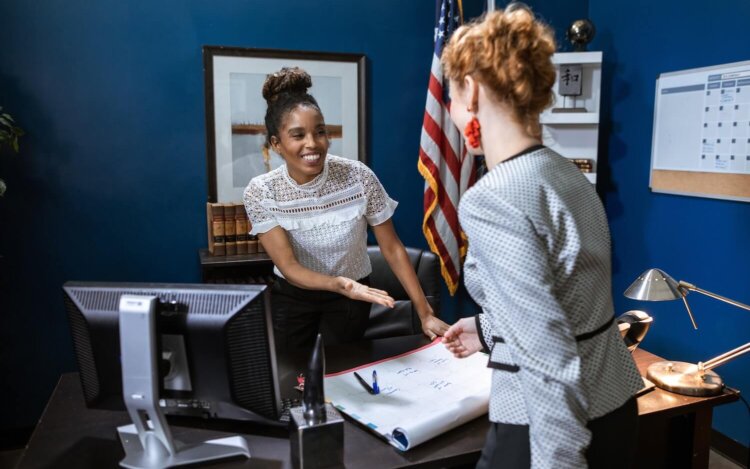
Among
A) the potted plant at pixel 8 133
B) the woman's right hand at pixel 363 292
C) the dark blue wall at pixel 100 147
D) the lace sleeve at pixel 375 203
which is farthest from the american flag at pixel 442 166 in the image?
the potted plant at pixel 8 133

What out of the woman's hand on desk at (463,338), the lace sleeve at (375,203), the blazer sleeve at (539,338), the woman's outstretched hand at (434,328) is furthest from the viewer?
the lace sleeve at (375,203)

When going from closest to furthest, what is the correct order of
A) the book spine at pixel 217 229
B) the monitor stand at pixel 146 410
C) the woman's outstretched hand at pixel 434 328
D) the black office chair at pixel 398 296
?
1. the monitor stand at pixel 146 410
2. the woman's outstretched hand at pixel 434 328
3. the black office chair at pixel 398 296
4. the book spine at pixel 217 229

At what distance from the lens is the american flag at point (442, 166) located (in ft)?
11.3

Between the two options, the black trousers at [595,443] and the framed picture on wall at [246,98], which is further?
the framed picture on wall at [246,98]

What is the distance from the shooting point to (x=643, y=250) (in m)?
3.45

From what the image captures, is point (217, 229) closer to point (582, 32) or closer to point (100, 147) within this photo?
point (100, 147)

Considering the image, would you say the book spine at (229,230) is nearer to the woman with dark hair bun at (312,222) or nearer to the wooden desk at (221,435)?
the woman with dark hair bun at (312,222)

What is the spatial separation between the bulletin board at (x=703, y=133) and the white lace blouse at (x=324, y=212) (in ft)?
5.71

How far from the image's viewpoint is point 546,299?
982mm

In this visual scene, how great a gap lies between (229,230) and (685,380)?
224cm

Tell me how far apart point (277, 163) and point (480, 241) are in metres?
2.53

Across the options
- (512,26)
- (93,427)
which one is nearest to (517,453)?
(512,26)

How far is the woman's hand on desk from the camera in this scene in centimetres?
150

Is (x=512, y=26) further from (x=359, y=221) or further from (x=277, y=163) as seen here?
(x=277, y=163)
